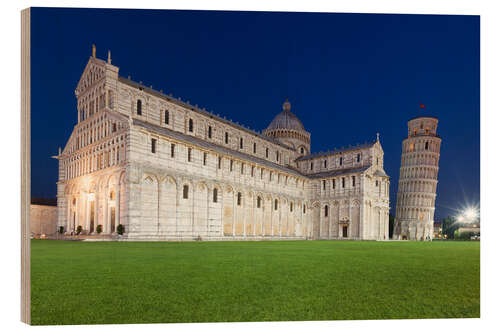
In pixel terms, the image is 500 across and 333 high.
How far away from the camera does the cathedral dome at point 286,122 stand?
63.4m

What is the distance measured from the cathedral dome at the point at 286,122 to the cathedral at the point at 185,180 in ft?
32.1

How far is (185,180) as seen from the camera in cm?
3403

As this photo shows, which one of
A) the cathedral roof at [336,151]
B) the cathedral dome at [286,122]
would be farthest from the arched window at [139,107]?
the cathedral dome at [286,122]

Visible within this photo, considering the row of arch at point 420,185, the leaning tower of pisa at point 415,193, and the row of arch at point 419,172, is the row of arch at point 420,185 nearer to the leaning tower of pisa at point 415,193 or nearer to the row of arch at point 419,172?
the leaning tower of pisa at point 415,193

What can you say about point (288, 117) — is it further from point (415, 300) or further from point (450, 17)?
point (415, 300)

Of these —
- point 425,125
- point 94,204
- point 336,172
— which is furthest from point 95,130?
point 336,172

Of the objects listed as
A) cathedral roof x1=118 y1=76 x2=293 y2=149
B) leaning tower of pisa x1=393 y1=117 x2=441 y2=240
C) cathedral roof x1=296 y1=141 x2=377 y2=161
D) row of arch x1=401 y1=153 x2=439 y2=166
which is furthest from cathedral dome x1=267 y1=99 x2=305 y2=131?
row of arch x1=401 y1=153 x2=439 y2=166

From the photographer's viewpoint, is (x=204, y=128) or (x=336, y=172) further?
(x=336, y=172)

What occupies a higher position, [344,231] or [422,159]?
[422,159]

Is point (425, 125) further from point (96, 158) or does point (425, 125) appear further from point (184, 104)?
point (96, 158)

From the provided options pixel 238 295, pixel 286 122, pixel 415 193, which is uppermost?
pixel 286 122

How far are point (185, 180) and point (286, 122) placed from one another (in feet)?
110

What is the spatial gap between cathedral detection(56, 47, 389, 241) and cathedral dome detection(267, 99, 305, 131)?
Result: 9.78m
